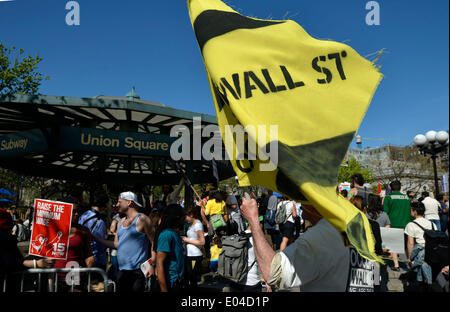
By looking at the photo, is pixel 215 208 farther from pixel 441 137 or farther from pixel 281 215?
pixel 441 137

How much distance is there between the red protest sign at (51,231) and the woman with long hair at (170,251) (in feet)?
3.75

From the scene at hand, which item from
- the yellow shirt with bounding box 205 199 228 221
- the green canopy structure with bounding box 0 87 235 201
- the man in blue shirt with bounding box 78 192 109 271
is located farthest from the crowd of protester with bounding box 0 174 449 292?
the green canopy structure with bounding box 0 87 235 201

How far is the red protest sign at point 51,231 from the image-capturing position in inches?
162

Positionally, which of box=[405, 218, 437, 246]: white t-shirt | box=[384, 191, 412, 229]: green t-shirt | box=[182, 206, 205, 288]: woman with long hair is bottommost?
box=[182, 206, 205, 288]: woman with long hair

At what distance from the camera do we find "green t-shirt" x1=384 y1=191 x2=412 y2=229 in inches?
318

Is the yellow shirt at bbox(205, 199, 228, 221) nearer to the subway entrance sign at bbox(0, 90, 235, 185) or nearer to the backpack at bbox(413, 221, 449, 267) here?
the subway entrance sign at bbox(0, 90, 235, 185)

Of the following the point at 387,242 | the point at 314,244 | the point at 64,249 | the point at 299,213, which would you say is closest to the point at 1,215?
the point at 64,249

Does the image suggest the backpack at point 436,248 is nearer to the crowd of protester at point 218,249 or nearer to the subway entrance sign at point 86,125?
the crowd of protester at point 218,249

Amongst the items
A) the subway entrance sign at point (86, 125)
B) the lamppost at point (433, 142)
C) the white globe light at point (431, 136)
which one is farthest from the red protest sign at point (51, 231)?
the white globe light at point (431, 136)

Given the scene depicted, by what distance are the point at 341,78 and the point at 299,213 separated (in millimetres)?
8967

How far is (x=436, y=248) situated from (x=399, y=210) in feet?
11.0

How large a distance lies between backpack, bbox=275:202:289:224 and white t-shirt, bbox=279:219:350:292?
7088 millimetres

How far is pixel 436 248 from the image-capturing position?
4.92m

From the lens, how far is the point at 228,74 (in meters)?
2.36
